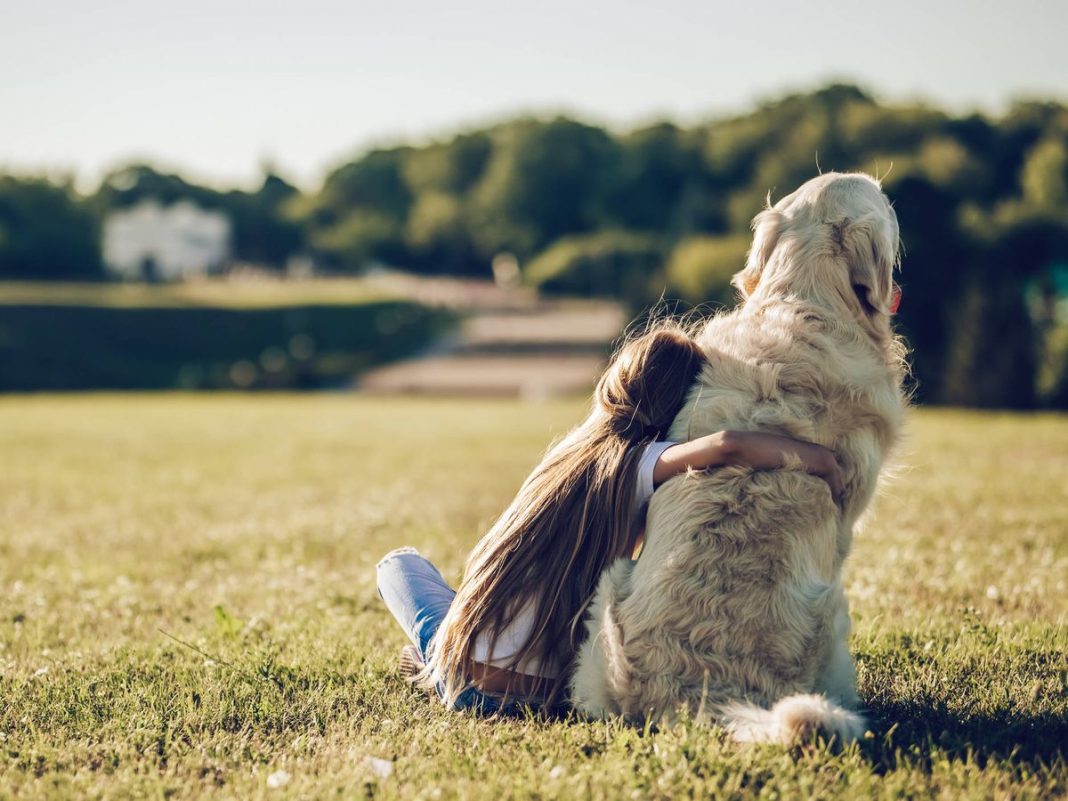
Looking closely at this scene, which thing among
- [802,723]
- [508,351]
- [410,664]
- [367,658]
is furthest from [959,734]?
[508,351]

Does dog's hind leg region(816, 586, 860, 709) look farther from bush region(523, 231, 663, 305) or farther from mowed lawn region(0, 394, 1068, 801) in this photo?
bush region(523, 231, 663, 305)

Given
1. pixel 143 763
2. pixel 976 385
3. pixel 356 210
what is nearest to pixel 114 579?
pixel 143 763

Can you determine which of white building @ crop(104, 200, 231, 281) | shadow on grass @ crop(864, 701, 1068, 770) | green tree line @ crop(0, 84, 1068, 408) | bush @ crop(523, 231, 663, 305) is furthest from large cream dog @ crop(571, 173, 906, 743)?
white building @ crop(104, 200, 231, 281)

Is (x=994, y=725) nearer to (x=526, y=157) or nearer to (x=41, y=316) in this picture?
(x=41, y=316)

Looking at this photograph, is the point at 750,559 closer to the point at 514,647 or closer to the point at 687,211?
the point at 514,647

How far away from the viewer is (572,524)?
3617 mm

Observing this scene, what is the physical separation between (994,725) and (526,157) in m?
114

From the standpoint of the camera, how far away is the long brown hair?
3521mm

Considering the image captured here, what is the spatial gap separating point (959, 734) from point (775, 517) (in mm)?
1098

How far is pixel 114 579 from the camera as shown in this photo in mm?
6867

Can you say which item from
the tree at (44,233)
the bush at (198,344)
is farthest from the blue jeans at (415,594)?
the tree at (44,233)

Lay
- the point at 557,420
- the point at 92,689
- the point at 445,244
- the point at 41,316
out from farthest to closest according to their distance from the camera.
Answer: the point at 445,244 < the point at 41,316 < the point at 557,420 < the point at 92,689

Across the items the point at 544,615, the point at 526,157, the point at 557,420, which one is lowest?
the point at 557,420

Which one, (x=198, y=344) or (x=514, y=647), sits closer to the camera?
(x=514, y=647)
